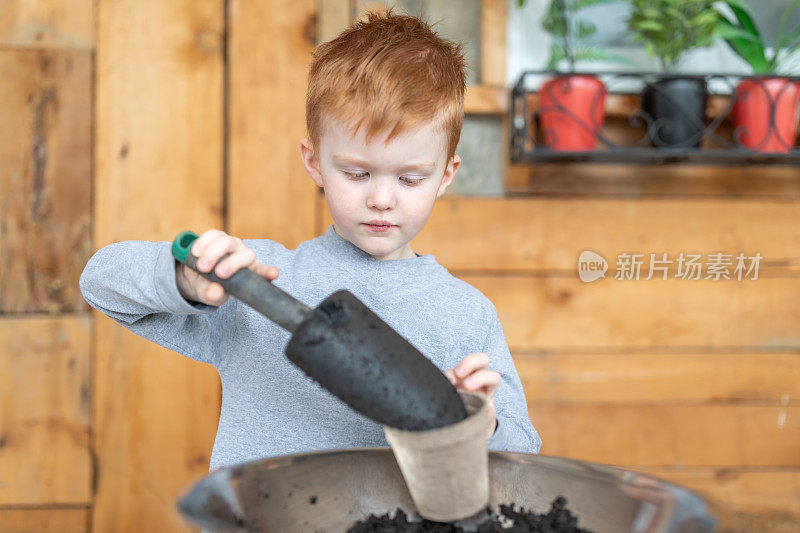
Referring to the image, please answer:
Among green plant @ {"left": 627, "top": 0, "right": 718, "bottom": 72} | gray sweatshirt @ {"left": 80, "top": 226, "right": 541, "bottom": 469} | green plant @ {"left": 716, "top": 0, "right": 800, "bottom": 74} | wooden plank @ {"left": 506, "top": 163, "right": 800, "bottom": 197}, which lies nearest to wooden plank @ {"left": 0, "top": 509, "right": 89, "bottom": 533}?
gray sweatshirt @ {"left": 80, "top": 226, "right": 541, "bottom": 469}

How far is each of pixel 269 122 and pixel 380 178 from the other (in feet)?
2.68

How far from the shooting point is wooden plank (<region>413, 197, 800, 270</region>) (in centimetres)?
157

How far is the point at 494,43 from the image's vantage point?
5.08 ft

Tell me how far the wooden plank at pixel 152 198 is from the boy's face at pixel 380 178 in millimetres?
772

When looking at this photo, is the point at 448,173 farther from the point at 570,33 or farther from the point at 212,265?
the point at 570,33

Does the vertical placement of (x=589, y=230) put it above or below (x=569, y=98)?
below

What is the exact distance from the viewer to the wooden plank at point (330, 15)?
1534 millimetres

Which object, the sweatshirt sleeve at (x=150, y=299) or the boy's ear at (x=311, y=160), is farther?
the boy's ear at (x=311, y=160)

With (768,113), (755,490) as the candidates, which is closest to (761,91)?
(768,113)

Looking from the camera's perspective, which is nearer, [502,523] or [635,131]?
[502,523]

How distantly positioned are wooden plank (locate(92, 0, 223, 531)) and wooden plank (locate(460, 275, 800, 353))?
0.64m

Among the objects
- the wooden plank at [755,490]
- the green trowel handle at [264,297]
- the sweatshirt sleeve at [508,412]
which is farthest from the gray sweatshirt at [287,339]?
the wooden plank at [755,490]

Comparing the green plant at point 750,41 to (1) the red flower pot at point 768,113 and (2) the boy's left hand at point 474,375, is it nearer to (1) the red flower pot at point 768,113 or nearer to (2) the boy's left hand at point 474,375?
(1) the red flower pot at point 768,113

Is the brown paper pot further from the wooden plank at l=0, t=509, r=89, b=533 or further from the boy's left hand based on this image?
the wooden plank at l=0, t=509, r=89, b=533
